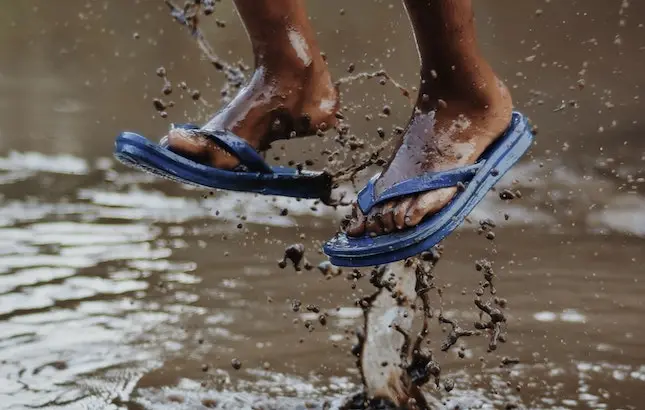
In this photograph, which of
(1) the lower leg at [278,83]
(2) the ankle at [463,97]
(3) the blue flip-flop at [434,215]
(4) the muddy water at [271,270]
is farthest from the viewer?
(4) the muddy water at [271,270]

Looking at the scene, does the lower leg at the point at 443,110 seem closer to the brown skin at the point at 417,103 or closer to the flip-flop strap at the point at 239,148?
the brown skin at the point at 417,103

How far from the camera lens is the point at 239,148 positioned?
5.74 feet

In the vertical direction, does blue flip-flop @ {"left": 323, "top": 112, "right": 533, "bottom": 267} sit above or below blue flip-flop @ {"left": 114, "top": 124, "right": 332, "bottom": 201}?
below

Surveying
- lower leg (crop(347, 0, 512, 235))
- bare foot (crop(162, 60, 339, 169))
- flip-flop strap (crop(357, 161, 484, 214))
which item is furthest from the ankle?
bare foot (crop(162, 60, 339, 169))

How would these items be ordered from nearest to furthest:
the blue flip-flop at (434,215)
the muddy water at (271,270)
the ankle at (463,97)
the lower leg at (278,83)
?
the blue flip-flop at (434,215), the ankle at (463,97), the lower leg at (278,83), the muddy water at (271,270)

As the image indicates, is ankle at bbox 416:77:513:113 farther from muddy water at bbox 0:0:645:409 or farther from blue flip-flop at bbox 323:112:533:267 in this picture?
muddy water at bbox 0:0:645:409

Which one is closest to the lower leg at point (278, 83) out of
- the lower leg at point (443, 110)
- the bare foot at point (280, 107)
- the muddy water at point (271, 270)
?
the bare foot at point (280, 107)

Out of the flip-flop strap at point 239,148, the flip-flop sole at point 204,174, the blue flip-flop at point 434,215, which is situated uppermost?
the flip-flop strap at point 239,148

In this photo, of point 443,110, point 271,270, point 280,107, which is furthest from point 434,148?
point 271,270

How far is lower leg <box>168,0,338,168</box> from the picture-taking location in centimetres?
183

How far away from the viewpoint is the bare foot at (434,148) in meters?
1.56

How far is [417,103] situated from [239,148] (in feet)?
1.09

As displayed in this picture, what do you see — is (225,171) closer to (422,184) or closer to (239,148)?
(239,148)

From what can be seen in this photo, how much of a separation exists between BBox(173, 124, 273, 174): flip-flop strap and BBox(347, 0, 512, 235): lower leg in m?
0.25
